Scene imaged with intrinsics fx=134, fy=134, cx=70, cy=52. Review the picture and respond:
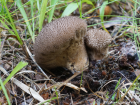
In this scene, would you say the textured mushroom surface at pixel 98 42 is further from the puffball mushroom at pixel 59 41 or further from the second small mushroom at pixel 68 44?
the puffball mushroom at pixel 59 41

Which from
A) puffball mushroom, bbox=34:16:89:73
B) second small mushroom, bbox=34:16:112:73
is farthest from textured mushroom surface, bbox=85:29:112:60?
puffball mushroom, bbox=34:16:89:73

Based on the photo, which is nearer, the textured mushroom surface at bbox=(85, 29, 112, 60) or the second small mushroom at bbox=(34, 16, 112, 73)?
the second small mushroom at bbox=(34, 16, 112, 73)

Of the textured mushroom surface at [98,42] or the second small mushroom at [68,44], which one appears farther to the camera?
the textured mushroom surface at [98,42]

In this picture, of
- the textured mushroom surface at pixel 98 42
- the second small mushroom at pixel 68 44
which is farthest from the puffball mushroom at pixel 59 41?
the textured mushroom surface at pixel 98 42

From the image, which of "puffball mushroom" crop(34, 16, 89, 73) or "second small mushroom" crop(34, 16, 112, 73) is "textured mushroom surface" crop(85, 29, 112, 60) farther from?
"puffball mushroom" crop(34, 16, 89, 73)

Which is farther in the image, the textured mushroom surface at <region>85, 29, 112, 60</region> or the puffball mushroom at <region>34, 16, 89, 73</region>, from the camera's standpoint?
the textured mushroom surface at <region>85, 29, 112, 60</region>
